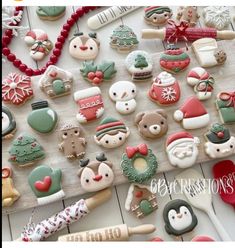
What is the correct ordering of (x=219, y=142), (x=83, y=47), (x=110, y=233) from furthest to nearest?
(x=83, y=47)
(x=219, y=142)
(x=110, y=233)

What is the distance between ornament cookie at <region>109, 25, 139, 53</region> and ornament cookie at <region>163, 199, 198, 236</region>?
0.47 metres

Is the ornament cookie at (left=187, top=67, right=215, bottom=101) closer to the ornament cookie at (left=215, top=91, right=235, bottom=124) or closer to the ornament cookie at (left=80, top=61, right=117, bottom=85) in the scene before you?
the ornament cookie at (left=215, top=91, right=235, bottom=124)

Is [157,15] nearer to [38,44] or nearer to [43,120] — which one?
[38,44]

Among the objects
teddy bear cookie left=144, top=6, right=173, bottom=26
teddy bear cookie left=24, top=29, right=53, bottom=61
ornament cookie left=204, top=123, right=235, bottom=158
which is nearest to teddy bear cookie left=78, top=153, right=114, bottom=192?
ornament cookie left=204, top=123, right=235, bottom=158

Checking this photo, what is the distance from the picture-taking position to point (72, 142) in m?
1.15

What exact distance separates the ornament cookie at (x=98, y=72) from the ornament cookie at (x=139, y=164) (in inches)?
8.3

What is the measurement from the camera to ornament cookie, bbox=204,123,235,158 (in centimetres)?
117

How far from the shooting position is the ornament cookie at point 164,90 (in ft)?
3.99

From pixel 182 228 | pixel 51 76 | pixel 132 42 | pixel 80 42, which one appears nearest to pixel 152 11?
pixel 132 42

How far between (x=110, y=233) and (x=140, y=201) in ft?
0.37

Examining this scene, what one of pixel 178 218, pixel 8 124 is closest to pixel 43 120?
pixel 8 124

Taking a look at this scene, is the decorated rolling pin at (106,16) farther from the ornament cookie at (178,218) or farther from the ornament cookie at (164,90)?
the ornament cookie at (178,218)

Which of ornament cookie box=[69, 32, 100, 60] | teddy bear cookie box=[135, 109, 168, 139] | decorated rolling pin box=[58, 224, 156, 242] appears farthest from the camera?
ornament cookie box=[69, 32, 100, 60]

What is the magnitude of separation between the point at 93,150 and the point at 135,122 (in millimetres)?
133
